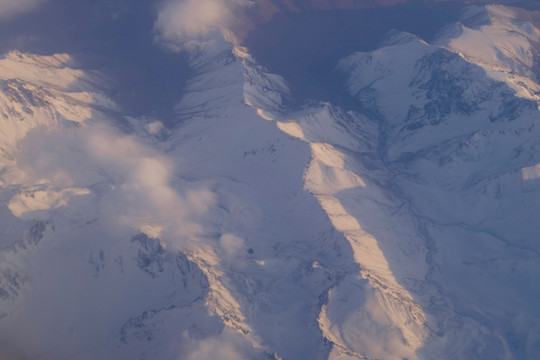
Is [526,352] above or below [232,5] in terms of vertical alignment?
below

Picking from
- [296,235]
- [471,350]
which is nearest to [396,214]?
[296,235]

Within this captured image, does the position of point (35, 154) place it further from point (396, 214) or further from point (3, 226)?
point (396, 214)

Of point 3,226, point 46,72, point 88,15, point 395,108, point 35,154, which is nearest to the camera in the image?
point 3,226

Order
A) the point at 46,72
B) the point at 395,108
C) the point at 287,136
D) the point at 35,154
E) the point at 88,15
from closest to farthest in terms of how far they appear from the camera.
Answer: the point at 35,154, the point at 287,136, the point at 46,72, the point at 395,108, the point at 88,15

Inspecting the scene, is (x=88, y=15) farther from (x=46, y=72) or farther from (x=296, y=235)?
(x=296, y=235)

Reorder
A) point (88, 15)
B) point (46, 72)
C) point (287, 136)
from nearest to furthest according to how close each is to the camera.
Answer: point (287, 136) < point (46, 72) < point (88, 15)

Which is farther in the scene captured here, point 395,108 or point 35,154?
point 395,108

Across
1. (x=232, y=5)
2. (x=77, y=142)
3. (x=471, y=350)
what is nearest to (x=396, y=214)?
(x=471, y=350)
